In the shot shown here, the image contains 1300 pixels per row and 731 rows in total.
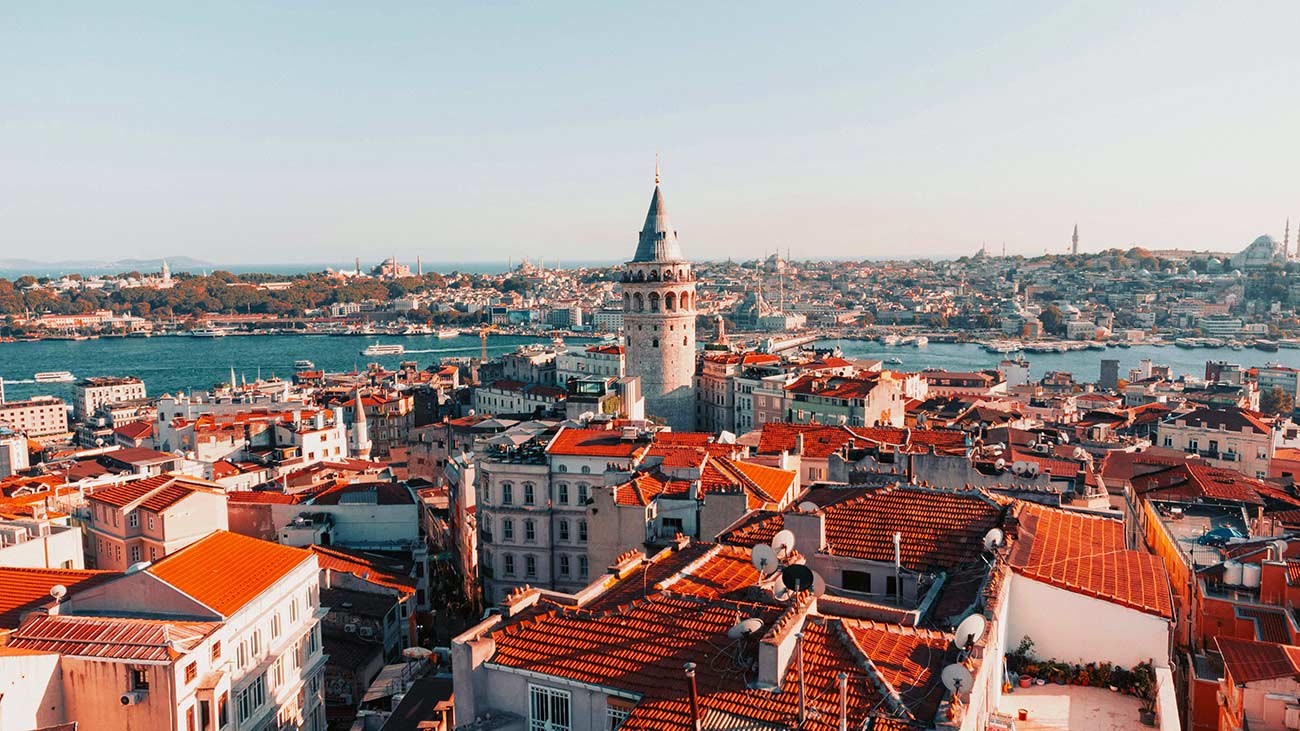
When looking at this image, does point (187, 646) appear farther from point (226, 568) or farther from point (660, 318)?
point (660, 318)

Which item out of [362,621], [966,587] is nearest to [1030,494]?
[966,587]

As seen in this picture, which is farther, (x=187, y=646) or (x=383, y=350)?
(x=383, y=350)

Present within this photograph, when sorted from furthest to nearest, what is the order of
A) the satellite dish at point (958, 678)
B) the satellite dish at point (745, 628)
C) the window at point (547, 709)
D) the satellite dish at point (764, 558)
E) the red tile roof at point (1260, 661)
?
the red tile roof at point (1260, 661) < the satellite dish at point (764, 558) < the window at point (547, 709) < the satellite dish at point (745, 628) < the satellite dish at point (958, 678)

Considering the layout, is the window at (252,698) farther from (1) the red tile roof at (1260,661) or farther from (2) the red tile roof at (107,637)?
(1) the red tile roof at (1260,661)

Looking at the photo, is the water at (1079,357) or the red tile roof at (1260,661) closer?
the red tile roof at (1260,661)

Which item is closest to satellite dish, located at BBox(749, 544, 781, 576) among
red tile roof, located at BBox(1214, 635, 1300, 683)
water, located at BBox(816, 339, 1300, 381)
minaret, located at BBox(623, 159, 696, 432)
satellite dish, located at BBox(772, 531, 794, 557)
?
satellite dish, located at BBox(772, 531, 794, 557)

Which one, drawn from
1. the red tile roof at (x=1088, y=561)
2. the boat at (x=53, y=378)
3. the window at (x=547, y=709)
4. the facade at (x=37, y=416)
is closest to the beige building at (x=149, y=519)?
the window at (x=547, y=709)

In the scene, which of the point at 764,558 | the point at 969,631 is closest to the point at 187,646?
the point at 764,558
